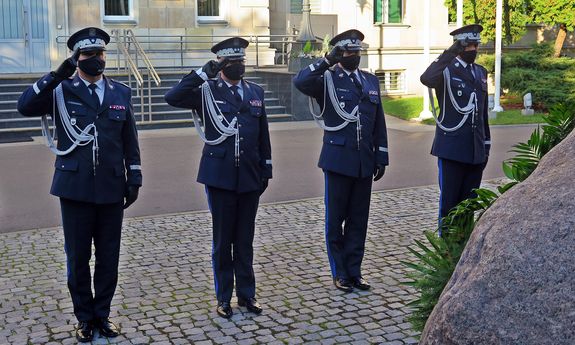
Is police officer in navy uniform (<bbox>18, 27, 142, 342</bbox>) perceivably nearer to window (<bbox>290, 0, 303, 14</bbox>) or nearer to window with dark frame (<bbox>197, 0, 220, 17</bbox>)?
window with dark frame (<bbox>197, 0, 220, 17</bbox>)

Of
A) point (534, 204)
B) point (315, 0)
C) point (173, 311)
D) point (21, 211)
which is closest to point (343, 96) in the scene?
point (173, 311)

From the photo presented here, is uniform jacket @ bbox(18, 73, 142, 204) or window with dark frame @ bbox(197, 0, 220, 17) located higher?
window with dark frame @ bbox(197, 0, 220, 17)

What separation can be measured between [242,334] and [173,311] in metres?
0.73

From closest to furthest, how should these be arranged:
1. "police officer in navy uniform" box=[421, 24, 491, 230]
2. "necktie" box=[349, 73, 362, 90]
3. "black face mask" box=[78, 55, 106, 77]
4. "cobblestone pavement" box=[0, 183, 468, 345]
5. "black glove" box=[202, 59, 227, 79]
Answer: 1. "black face mask" box=[78, 55, 106, 77]
2. "cobblestone pavement" box=[0, 183, 468, 345]
3. "black glove" box=[202, 59, 227, 79]
4. "necktie" box=[349, 73, 362, 90]
5. "police officer in navy uniform" box=[421, 24, 491, 230]

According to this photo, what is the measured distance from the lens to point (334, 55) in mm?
6699

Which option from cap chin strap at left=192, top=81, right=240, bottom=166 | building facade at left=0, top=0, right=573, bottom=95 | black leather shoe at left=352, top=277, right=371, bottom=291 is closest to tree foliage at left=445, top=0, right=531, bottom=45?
building facade at left=0, top=0, right=573, bottom=95

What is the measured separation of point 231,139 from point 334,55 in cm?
110

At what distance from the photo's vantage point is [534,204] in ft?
10.9

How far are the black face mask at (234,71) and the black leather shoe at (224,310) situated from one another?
5.34ft

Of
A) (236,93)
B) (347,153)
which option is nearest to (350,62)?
(347,153)

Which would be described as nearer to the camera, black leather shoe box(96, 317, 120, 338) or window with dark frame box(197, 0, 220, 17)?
black leather shoe box(96, 317, 120, 338)

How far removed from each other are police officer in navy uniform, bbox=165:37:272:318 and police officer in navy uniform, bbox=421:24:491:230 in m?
1.82

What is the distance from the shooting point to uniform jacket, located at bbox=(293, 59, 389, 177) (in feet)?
22.3

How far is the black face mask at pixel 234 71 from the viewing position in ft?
20.5
